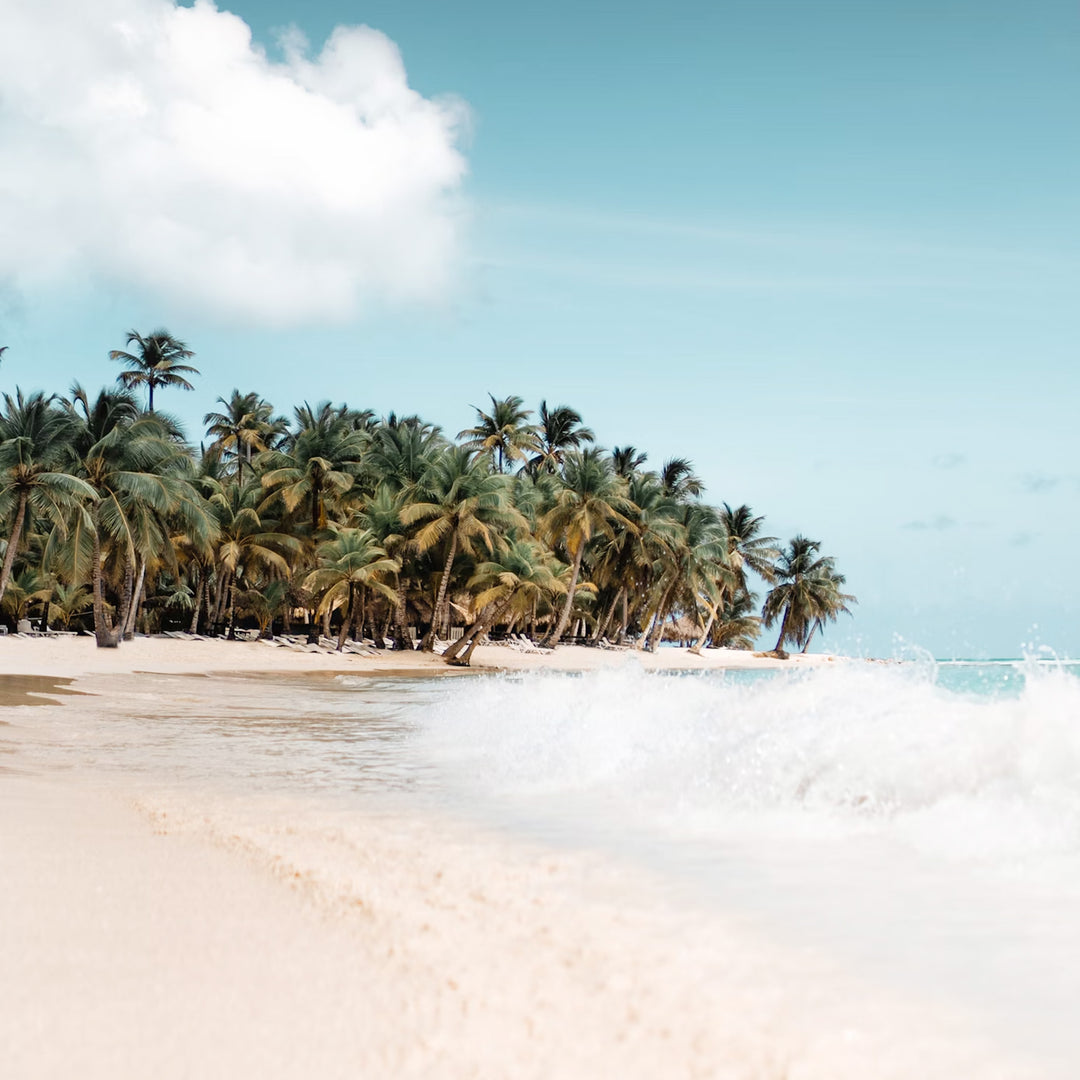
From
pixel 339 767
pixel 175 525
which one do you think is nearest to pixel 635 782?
pixel 339 767

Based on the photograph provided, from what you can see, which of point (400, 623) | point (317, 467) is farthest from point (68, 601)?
point (400, 623)

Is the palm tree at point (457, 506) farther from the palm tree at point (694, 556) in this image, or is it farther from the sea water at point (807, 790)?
the sea water at point (807, 790)

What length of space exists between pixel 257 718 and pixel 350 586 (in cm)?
2225

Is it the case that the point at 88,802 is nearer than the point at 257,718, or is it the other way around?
the point at 88,802

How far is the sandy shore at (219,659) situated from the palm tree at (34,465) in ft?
9.40

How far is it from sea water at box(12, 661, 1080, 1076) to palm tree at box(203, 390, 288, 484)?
41386 millimetres

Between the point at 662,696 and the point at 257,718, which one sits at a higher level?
the point at 662,696

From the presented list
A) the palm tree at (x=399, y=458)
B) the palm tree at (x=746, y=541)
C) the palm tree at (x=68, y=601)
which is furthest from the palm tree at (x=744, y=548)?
the palm tree at (x=68, y=601)

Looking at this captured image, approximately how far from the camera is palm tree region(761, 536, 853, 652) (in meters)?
58.1

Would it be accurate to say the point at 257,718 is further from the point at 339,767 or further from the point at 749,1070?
the point at 749,1070

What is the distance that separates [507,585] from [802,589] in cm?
3207

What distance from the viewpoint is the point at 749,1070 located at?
7.12 feet

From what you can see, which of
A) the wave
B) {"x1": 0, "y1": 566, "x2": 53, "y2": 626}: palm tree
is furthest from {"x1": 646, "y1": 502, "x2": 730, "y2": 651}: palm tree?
the wave

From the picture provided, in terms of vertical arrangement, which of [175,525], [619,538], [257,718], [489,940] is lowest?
[257,718]
